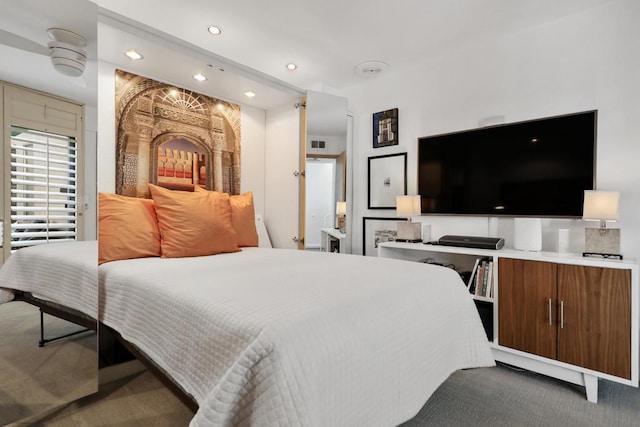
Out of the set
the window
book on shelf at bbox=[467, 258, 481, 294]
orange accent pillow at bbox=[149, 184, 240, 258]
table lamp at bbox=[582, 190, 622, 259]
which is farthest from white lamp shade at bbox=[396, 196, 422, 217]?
the window

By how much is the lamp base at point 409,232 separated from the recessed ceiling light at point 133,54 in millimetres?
2413

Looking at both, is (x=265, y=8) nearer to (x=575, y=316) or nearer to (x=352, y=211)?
(x=352, y=211)

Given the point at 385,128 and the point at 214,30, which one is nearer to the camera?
the point at 214,30

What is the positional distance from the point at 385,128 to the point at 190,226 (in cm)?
211

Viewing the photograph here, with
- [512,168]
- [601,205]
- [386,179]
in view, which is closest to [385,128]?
[386,179]

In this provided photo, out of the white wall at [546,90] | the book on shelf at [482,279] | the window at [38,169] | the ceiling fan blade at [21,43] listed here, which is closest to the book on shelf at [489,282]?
the book on shelf at [482,279]

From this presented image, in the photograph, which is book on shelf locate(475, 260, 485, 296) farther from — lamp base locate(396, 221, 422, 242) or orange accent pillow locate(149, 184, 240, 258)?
orange accent pillow locate(149, 184, 240, 258)

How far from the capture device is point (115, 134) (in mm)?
2412

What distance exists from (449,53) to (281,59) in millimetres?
1502

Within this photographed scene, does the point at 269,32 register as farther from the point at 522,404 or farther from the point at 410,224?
the point at 522,404

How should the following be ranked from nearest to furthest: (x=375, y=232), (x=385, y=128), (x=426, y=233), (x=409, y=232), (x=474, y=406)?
(x=474, y=406)
(x=409, y=232)
(x=426, y=233)
(x=385, y=128)
(x=375, y=232)

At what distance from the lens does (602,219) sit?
1.90 m

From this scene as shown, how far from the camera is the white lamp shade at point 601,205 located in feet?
6.16

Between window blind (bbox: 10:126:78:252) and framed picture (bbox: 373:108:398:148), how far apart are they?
2.52 meters
